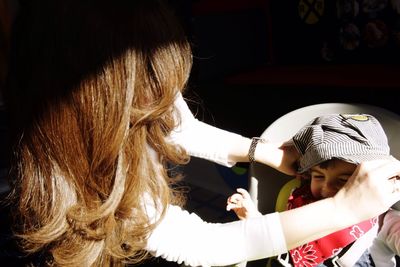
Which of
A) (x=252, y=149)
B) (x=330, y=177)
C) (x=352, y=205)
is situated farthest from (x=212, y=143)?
(x=352, y=205)

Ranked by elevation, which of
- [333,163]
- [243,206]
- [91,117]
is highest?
[91,117]

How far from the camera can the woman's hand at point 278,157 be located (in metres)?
1.01

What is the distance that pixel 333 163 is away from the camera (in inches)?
33.8

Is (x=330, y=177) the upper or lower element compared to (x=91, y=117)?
lower

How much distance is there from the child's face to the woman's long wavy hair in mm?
375

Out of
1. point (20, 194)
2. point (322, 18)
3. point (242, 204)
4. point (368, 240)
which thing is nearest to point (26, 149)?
point (20, 194)

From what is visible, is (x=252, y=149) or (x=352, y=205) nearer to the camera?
(x=352, y=205)

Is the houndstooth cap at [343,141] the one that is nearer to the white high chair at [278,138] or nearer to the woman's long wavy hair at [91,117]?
the white high chair at [278,138]

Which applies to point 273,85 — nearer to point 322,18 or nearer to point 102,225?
point 322,18

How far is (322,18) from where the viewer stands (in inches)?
71.2

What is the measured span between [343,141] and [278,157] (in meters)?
0.21

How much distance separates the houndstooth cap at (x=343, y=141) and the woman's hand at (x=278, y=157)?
66 millimetres

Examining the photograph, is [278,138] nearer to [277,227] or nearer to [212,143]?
[212,143]

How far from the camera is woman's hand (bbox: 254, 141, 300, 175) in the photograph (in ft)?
3.31
